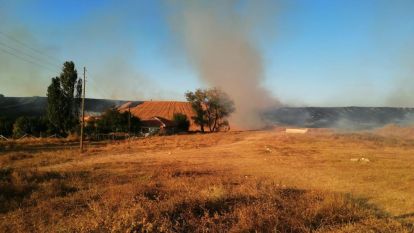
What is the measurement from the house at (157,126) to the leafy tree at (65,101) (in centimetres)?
1616

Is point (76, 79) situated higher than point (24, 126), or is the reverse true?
point (76, 79)

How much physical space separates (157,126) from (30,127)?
24927mm

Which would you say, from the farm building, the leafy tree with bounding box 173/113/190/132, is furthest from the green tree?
the farm building

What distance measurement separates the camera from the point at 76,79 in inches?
2410

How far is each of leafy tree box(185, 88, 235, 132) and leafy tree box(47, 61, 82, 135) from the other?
75.7 feet

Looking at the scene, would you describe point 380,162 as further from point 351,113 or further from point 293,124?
point 351,113

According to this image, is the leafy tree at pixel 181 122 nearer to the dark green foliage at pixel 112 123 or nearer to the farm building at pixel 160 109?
the farm building at pixel 160 109

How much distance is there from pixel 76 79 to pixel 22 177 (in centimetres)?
5086

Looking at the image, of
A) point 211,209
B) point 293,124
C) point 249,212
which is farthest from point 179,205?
point 293,124

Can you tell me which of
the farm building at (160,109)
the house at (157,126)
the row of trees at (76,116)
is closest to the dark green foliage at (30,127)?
the row of trees at (76,116)

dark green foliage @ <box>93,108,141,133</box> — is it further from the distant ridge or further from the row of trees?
the distant ridge

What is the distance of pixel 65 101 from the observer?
192 feet

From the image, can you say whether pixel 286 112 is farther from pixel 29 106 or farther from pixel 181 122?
pixel 29 106

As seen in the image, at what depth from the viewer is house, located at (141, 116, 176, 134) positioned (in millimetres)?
71100
